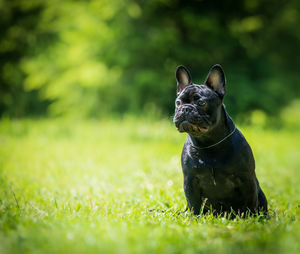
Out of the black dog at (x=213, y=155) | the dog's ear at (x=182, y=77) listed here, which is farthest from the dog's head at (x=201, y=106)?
the dog's ear at (x=182, y=77)

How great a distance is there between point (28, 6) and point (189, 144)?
1476 centimetres

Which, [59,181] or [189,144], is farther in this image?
[59,181]

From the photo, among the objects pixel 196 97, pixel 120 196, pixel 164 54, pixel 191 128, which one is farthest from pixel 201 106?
pixel 164 54

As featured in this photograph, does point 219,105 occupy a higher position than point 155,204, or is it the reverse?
point 219,105

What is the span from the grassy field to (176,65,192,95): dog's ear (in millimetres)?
1370

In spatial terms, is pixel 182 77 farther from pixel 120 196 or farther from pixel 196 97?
pixel 120 196

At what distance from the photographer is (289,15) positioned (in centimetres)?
1320

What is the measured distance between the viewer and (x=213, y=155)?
9.67 feet

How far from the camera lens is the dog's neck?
295cm

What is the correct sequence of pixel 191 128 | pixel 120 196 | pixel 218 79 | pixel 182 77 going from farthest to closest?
1. pixel 120 196
2. pixel 182 77
3. pixel 218 79
4. pixel 191 128

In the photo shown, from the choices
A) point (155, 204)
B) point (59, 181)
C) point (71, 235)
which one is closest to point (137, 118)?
point (59, 181)

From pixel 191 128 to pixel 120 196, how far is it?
184 centimetres

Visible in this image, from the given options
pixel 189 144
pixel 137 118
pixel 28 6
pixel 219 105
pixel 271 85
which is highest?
pixel 28 6

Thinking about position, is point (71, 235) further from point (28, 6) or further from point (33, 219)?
point (28, 6)
